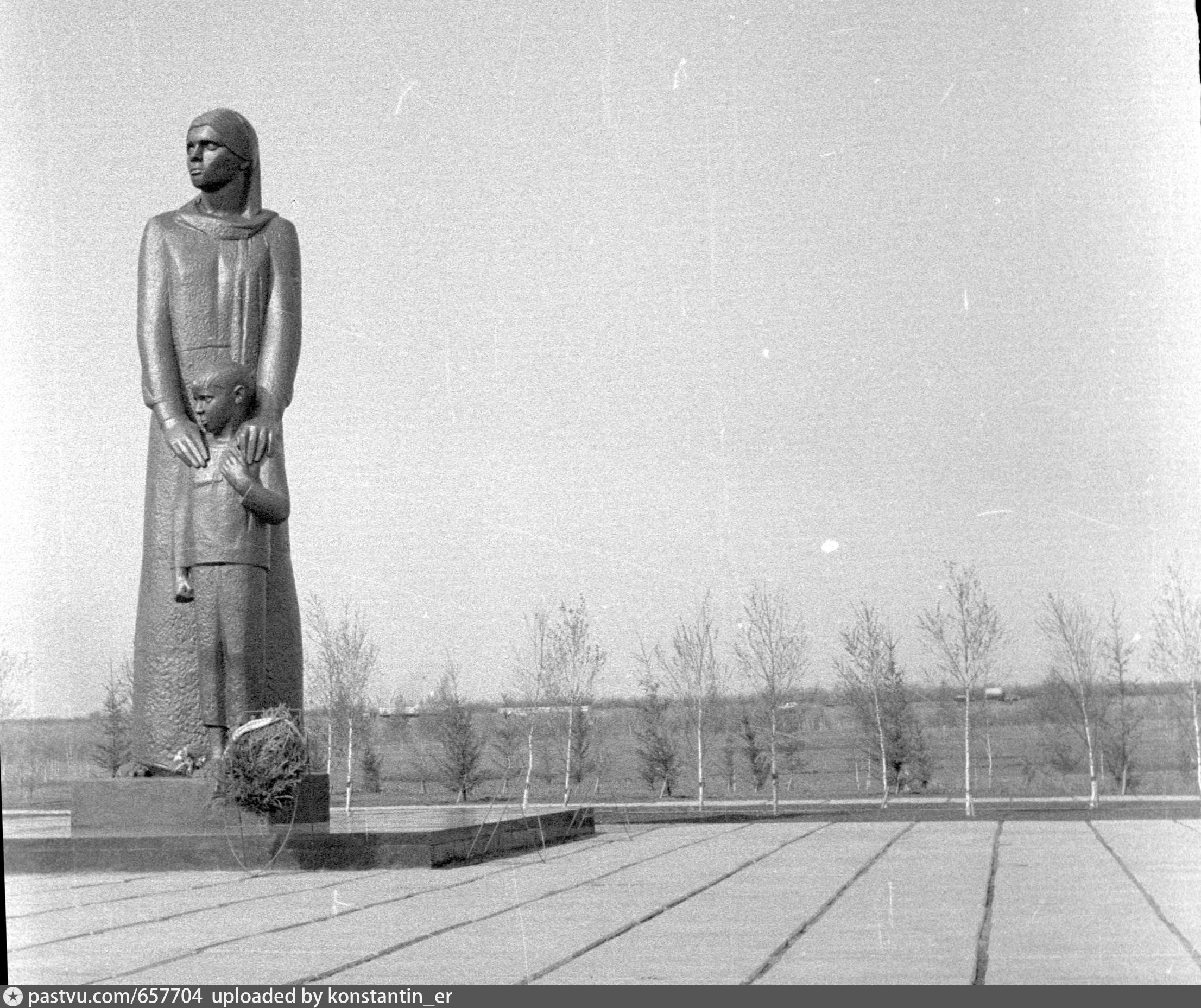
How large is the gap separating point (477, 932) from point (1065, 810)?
895 centimetres

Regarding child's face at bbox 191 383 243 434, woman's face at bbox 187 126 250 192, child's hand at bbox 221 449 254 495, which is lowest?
child's hand at bbox 221 449 254 495

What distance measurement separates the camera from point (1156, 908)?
5164 millimetres

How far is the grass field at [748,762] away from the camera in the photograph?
1149cm

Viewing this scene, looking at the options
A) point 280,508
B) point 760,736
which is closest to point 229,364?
point 280,508

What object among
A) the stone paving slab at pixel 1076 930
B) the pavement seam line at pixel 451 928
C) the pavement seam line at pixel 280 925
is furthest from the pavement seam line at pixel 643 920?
the stone paving slab at pixel 1076 930

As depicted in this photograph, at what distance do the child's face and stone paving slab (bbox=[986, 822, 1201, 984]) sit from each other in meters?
4.22

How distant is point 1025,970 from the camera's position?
4.11 m

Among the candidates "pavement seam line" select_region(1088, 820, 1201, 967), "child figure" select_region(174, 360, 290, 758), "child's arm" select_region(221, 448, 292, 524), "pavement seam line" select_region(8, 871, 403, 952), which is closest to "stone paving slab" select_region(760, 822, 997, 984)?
"pavement seam line" select_region(1088, 820, 1201, 967)

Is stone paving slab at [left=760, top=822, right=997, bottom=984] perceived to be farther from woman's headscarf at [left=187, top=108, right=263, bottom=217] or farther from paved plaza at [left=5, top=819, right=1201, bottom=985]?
woman's headscarf at [left=187, top=108, right=263, bottom=217]

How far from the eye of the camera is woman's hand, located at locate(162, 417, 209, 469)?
A: 7590 millimetres

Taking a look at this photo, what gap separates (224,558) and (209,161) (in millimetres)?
2104

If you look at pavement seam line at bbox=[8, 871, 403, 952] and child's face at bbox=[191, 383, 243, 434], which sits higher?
child's face at bbox=[191, 383, 243, 434]

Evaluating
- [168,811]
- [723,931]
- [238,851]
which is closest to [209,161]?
[168,811]

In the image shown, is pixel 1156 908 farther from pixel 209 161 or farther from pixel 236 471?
pixel 209 161
